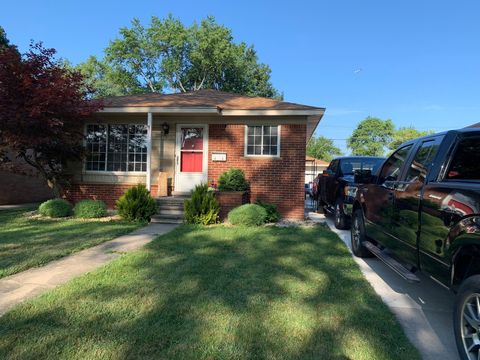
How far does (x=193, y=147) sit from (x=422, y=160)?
8.92 m

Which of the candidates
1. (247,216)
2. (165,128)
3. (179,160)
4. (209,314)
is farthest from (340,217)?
(209,314)

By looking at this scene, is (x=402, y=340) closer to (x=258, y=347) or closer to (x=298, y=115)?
(x=258, y=347)

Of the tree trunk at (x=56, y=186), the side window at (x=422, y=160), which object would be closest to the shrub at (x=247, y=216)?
the side window at (x=422, y=160)

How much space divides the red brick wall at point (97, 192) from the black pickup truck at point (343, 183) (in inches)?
250

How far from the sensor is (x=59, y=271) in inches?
214

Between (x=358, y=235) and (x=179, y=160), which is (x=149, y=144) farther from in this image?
(x=358, y=235)

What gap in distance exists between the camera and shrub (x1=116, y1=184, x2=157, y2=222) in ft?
32.9

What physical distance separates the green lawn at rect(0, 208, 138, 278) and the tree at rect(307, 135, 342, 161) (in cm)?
8193

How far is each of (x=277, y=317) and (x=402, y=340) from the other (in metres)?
1.16

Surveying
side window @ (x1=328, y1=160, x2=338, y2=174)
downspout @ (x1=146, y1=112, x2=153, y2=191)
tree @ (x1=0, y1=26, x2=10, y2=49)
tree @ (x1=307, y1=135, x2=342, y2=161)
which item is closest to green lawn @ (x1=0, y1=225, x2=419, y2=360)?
side window @ (x1=328, y1=160, x2=338, y2=174)

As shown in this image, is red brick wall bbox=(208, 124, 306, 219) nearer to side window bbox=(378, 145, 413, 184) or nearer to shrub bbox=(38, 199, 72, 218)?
shrub bbox=(38, 199, 72, 218)

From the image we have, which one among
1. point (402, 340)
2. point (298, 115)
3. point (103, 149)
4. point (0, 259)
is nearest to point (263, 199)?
point (298, 115)

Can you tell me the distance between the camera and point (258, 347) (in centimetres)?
323

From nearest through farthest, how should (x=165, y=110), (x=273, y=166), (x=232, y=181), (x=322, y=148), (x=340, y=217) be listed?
(x=340, y=217)
(x=232, y=181)
(x=165, y=110)
(x=273, y=166)
(x=322, y=148)
